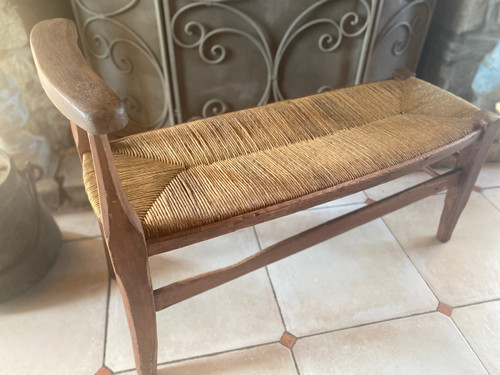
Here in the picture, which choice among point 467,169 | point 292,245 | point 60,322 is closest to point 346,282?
point 292,245

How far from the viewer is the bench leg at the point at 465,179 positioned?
95 cm

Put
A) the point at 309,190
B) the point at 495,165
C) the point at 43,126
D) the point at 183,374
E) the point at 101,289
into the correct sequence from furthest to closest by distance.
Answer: the point at 495,165
the point at 43,126
the point at 101,289
the point at 183,374
the point at 309,190

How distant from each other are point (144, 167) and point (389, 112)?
61 centimetres

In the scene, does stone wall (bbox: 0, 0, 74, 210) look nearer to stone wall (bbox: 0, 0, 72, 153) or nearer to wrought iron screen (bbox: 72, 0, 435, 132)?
stone wall (bbox: 0, 0, 72, 153)

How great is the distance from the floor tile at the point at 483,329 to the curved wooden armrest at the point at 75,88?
96 centimetres

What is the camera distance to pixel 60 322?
987 mm

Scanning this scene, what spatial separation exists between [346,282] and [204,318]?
0.40 metres

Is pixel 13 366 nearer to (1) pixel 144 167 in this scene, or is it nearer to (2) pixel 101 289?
(2) pixel 101 289

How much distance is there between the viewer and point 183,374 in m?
0.89

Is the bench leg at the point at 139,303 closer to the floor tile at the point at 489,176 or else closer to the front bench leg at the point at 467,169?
the front bench leg at the point at 467,169

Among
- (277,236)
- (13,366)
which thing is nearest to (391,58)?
(277,236)

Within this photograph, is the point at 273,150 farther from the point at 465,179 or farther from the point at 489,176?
the point at 489,176

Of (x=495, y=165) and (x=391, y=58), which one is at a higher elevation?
(x=391, y=58)

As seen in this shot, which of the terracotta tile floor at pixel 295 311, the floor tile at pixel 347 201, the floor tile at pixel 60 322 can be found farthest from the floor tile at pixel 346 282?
the floor tile at pixel 60 322
